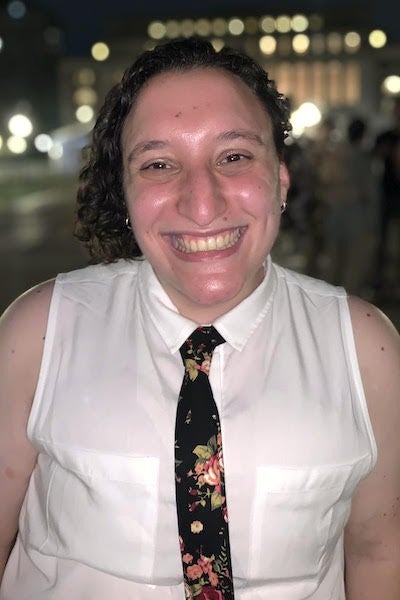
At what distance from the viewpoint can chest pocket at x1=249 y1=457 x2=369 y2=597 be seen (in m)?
1.73

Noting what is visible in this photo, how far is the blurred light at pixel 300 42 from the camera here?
290 feet

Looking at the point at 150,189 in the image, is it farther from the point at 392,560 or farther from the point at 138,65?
the point at 392,560

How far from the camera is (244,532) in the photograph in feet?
5.70

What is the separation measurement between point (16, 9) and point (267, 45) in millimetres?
28422

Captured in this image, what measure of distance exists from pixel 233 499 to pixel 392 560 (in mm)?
524

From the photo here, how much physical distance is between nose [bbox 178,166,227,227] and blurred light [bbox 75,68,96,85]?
9202cm

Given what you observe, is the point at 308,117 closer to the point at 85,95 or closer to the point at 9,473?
the point at 9,473

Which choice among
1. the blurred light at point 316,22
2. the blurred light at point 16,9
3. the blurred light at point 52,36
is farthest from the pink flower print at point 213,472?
the blurred light at point 316,22

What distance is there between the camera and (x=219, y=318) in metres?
1.85

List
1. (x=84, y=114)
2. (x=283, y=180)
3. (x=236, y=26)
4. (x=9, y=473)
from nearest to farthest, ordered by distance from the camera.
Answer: (x=9, y=473), (x=283, y=180), (x=84, y=114), (x=236, y=26)

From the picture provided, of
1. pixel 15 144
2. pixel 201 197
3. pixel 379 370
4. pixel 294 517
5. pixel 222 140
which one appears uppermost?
pixel 15 144

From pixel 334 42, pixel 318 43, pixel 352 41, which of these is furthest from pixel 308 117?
pixel 318 43

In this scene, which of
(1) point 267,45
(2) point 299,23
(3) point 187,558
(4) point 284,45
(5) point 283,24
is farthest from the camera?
(5) point 283,24

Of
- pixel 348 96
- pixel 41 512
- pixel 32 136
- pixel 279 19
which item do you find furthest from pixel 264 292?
pixel 279 19
